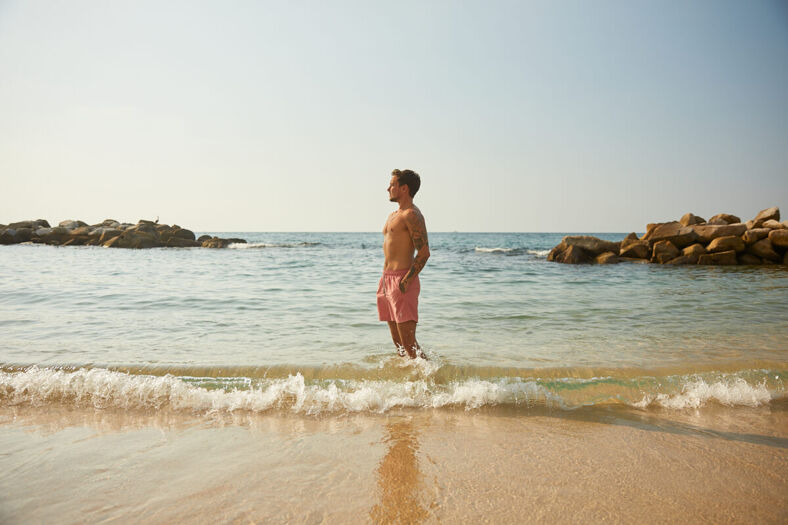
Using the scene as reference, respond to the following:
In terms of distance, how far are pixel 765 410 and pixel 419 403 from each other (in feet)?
9.00

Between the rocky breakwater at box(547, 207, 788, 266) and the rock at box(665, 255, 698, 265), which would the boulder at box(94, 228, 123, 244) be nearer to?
the rocky breakwater at box(547, 207, 788, 266)

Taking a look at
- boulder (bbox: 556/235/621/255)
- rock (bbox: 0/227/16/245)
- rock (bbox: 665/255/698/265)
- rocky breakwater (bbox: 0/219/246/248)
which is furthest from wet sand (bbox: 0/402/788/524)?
rock (bbox: 0/227/16/245)

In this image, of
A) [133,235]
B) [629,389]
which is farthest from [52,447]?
[133,235]

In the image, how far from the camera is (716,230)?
1794 centimetres

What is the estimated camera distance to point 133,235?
109 ft

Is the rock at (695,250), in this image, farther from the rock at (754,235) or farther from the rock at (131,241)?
the rock at (131,241)

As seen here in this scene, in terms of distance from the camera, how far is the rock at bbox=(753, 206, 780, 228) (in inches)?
746

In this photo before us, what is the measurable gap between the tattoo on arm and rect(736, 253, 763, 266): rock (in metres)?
18.2

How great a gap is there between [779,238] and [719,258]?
2.15 meters

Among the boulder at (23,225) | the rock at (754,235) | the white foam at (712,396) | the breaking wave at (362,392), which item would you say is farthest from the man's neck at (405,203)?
the boulder at (23,225)

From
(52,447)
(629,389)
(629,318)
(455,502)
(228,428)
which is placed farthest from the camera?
(629,318)

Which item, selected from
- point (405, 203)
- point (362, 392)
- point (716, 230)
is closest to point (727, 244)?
point (716, 230)

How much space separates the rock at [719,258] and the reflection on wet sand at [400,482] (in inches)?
732

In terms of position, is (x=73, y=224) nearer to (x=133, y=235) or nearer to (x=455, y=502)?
(x=133, y=235)
